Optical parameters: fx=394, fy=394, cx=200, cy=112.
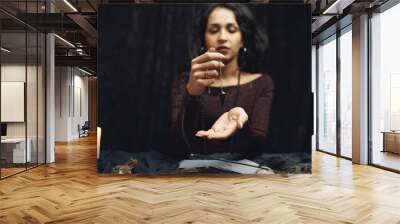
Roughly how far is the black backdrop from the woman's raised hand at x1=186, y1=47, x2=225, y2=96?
0.20 m

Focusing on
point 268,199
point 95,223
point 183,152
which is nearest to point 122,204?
point 95,223

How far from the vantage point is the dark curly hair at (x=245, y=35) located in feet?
22.3

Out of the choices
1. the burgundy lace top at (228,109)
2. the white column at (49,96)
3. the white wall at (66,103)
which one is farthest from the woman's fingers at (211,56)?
the white wall at (66,103)

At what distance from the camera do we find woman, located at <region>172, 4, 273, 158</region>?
22.1 feet

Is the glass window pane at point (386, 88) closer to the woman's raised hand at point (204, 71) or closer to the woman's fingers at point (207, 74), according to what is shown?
the woman's raised hand at point (204, 71)

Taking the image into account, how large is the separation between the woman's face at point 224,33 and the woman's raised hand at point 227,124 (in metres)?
0.93

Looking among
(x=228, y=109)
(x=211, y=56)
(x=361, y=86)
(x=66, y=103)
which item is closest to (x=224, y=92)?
(x=228, y=109)

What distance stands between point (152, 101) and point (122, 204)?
2.54 meters

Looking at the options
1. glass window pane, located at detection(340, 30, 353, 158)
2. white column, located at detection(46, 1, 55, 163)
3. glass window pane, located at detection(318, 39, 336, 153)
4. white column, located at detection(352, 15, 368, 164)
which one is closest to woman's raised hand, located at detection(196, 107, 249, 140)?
white column, located at detection(352, 15, 368, 164)

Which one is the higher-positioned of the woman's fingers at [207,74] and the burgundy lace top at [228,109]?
the woman's fingers at [207,74]

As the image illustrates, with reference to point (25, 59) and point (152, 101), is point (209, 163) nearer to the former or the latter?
point (152, 101)

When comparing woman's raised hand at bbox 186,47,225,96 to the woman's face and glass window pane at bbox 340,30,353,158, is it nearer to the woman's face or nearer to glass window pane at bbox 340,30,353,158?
the woman's face

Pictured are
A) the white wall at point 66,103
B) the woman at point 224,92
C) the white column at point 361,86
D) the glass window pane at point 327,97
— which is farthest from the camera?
the white wall at point 66,103

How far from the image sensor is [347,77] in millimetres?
9258
